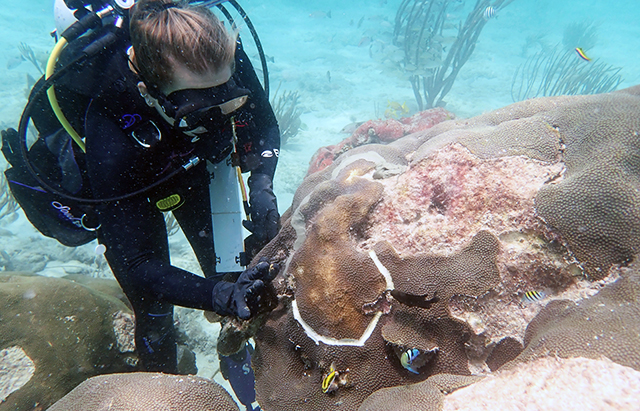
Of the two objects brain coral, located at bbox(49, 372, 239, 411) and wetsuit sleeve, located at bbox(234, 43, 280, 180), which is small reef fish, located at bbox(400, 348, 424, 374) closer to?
brain coral, located at bbox(49, 372, 239, 411)

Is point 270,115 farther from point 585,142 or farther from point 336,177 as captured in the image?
point 585,142

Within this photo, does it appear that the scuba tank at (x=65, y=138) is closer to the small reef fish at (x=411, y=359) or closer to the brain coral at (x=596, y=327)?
the small reef fish at (x=411, y=359)

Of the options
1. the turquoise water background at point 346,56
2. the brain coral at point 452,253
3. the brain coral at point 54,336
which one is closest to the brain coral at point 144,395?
the brain coral at point 452,253

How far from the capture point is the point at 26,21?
21.9 metres

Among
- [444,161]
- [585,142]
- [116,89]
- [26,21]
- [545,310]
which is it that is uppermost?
[116,89]

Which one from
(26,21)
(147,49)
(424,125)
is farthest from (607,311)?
(26,21)

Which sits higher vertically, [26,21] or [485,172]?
[485,172]

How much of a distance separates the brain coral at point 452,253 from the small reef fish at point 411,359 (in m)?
0.02

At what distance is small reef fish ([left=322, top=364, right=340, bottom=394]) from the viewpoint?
1765mm

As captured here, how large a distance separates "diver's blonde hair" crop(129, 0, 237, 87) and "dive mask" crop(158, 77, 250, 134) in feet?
0.32

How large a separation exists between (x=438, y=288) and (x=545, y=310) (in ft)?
1.76

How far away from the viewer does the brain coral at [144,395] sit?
1583 millimetres

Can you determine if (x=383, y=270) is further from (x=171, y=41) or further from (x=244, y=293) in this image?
(x=171, y=41)

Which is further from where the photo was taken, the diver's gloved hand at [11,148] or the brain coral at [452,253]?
the diver's gloved hand at [11,148]
